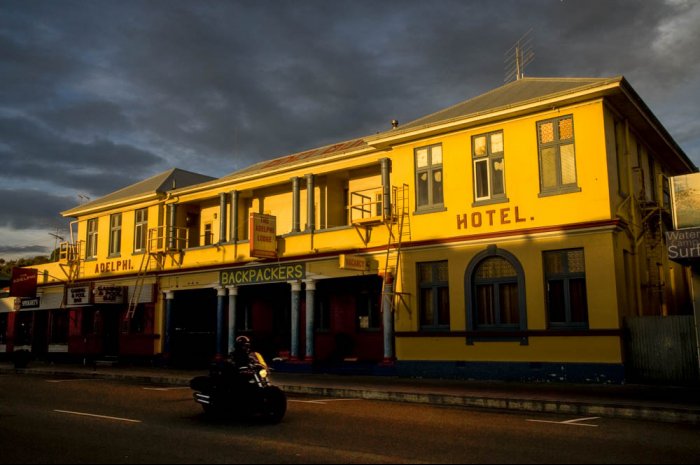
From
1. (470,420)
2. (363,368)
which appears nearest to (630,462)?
(470,420)

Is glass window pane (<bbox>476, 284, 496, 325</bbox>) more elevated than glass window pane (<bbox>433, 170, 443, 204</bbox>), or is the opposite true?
glass window pane (<bbox>433, 170, 443, 204</bbox>)

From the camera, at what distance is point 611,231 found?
17.3m

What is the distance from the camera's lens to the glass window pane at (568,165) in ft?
60.2

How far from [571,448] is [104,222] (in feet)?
94.8

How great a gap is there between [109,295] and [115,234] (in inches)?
153

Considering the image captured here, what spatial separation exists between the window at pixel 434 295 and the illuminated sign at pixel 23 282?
23766 millimetres

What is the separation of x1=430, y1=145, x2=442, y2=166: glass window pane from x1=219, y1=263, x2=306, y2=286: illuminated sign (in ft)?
20.5

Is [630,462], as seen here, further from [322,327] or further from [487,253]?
[322,327]

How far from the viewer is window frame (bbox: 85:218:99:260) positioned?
1320 inches

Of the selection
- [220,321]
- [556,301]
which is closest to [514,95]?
[556,301]

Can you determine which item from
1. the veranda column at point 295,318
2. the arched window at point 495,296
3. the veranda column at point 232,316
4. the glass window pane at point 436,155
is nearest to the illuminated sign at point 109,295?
the veranda column at point 232,316

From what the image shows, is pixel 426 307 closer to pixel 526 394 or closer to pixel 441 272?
pixel 441 272

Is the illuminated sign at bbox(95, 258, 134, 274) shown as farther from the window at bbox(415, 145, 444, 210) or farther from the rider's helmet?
the rider's helmet

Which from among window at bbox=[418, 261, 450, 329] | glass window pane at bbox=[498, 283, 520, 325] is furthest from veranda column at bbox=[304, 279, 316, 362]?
glass window pane at bbox=[498, 283, 520, 325]
